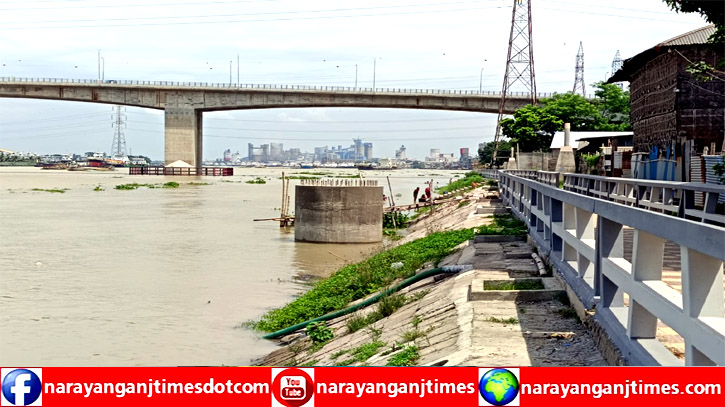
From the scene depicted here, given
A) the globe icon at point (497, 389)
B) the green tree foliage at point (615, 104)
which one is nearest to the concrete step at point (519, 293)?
the globe icon at point (497, 389)

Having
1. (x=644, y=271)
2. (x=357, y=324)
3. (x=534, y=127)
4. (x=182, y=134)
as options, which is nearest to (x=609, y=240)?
(x=644, y=271)

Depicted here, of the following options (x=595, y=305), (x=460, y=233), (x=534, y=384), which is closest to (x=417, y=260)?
(x=460, y=233)

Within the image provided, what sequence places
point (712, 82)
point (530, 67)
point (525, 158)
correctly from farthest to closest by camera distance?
1. point (530, 67)
2. point (525, 158)
3. point (712, 82)

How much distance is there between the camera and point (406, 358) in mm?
8047

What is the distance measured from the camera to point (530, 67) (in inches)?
3509

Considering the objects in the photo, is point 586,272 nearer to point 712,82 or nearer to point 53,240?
point 53,240

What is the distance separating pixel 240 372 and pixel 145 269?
21.1 meters

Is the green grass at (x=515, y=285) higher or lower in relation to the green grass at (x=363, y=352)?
higher

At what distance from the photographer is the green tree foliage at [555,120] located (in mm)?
81812

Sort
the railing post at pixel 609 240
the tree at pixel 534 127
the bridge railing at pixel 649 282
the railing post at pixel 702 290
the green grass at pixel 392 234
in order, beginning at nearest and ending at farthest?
the bridge railing at pixel 649 282 < the railing post at pixel 702 290 < the railing post at pixel 609 240 < the green grass at pixel 392 234 < the tree at pixel 534 127

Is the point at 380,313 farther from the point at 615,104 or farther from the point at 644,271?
the point at 615,104

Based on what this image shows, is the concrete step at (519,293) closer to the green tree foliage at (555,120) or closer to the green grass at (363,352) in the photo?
the green grass at (363,352)

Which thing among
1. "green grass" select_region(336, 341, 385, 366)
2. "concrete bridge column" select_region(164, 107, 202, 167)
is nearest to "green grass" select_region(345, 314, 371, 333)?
"green grass" select_region(336, 341, 385, 366)

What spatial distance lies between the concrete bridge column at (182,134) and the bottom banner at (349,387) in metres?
121
